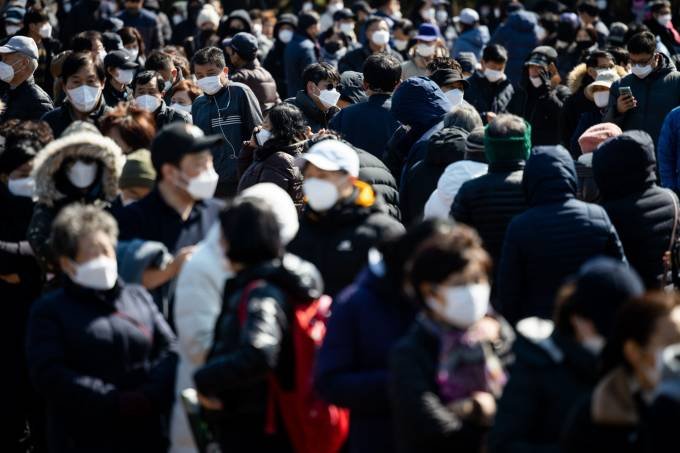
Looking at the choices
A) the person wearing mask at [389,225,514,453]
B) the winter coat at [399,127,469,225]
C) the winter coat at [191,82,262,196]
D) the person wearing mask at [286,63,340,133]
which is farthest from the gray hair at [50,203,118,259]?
the person wearing mask at [286,63,340,133]

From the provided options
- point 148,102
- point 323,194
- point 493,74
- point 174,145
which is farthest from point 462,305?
point 493,74

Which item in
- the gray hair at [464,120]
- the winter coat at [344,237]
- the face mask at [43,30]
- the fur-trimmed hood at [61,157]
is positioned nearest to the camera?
the winter coat at [344,237]

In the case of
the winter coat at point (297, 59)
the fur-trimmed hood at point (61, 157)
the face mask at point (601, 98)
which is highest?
the fur-trimmed hood at point (61, 157)

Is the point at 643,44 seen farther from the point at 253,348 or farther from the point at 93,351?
the point at 253,348

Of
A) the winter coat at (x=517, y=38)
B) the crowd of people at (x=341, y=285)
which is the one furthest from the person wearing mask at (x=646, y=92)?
the winter coat at (x=517, y=38)

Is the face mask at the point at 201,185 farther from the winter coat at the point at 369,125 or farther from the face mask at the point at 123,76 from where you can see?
the face mask at the point at 123,76

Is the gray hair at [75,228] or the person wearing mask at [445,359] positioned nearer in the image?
the person wearing mask at [445,359]

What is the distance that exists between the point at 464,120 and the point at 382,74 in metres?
1.68

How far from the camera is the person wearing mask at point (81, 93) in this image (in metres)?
8.34

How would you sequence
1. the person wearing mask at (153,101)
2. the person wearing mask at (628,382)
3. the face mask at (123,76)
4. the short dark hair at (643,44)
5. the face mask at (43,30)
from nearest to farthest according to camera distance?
the person wearing mask at (628,382)
the person wearing mask at (153,101)
the face mask at (123,76)
the short dark hair at (643,44)
the face mask at (43,30)

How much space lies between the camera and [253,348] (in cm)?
435

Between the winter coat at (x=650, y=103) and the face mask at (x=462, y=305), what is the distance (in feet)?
21.0

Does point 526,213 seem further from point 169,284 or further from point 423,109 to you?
point 423,109

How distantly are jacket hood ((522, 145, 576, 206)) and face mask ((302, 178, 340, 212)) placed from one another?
3.36 ft
